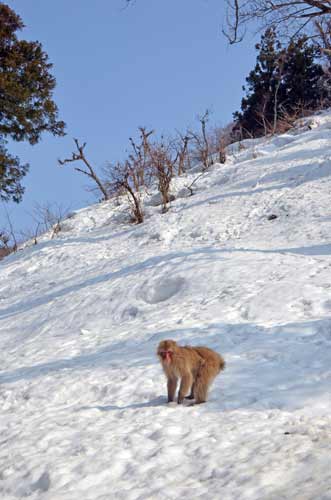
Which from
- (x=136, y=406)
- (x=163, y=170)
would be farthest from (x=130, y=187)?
(x=136, y=406)

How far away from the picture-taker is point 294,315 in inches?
259

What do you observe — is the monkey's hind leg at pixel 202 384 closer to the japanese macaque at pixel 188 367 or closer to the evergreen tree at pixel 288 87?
the japanese macaque at pixel 188 367

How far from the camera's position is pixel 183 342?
6.30m

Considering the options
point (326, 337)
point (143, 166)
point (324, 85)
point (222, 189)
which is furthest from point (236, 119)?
point (326, 337)

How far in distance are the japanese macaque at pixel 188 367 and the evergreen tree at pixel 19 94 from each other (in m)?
17.2

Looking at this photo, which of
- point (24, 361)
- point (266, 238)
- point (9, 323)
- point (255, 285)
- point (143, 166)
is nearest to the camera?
point (24, 361)

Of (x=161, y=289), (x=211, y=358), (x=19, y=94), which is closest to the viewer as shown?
(x=211, y=358)

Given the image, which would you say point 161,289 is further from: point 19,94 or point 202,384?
point 19,94

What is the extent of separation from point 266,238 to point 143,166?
37.6 ft

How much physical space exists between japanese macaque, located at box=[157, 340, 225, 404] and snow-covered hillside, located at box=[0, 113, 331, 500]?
0.54 ft

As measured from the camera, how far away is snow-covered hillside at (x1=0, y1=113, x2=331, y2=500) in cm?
322

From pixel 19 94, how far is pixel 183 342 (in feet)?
52.4

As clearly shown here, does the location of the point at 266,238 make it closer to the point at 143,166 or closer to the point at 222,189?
the point at 222,189

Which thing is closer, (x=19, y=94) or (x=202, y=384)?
(x=202, y=384)
